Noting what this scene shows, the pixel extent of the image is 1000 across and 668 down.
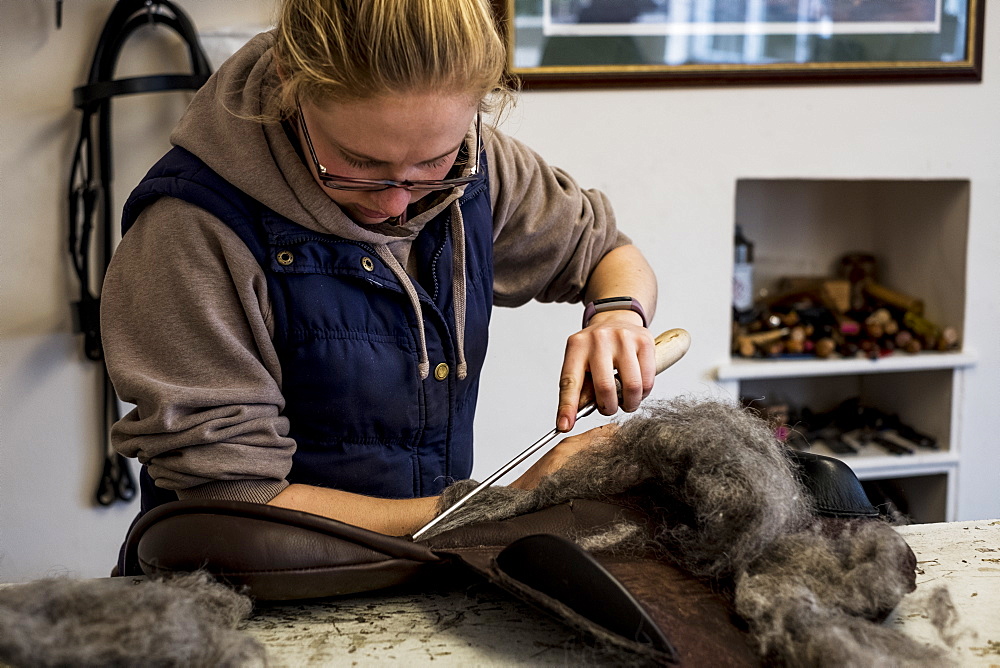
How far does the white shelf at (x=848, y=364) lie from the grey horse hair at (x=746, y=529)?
1.42 metres

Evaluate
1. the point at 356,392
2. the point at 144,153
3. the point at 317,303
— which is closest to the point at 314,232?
the point at 317,303

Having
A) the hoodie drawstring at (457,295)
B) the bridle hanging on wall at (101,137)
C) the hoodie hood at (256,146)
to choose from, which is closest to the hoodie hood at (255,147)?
the hoodie hood at (256,146)

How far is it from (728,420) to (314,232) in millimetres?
505

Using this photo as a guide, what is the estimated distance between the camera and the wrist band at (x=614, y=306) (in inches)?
44.7

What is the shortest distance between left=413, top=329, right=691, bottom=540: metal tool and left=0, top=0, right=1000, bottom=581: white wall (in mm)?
1072

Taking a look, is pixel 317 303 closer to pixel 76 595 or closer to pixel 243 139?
pixel 243 139

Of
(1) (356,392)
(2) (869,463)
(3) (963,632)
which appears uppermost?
(1) (356,392)

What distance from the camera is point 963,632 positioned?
736 mm

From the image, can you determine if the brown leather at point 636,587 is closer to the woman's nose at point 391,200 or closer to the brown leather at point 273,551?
the brown leather at point 273,551

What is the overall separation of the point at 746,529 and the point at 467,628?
270 millimetres

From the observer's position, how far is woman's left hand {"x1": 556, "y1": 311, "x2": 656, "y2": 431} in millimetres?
948

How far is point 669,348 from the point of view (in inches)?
40.1

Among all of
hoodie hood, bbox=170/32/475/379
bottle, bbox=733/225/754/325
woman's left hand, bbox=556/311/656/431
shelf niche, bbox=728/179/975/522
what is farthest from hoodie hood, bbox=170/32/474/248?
bottle, bbox=733/225/754/325

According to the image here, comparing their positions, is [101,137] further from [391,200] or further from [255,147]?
[391,200]
